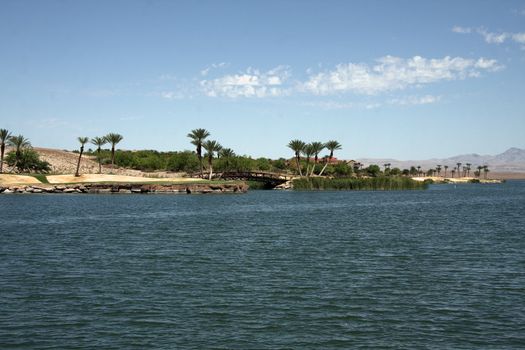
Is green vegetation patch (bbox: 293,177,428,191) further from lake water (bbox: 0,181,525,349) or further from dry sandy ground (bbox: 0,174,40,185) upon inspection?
lake water (bbox: 0,181,525,349)

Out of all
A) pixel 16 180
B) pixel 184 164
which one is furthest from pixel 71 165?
pixel 16 180

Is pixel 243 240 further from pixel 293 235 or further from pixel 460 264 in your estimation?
pixel 460 264

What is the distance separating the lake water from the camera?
1659cm

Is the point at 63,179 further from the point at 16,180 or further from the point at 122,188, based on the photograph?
the point at 122,188

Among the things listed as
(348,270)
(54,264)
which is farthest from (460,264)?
(54,264)

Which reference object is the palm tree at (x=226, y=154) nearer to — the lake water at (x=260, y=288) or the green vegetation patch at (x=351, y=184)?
the green vegetation patch at (x=351, y=184)

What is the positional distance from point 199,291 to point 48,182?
92589 mm

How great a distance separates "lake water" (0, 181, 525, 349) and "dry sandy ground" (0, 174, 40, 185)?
62.4m

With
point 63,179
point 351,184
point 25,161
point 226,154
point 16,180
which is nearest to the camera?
point 16,180

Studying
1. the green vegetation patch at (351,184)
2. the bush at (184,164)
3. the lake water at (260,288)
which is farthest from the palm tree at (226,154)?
the lake water at (260,288)

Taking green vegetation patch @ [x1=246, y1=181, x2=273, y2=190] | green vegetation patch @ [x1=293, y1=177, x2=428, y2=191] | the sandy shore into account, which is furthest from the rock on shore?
green vegetation patch @ [x1=246, y1=181, x2=273, y2=190]

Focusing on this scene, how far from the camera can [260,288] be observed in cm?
2272

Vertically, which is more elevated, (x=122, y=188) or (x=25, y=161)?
(x=25, y=161)

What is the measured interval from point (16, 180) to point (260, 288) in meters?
93.6
